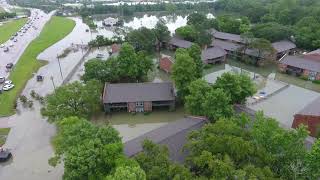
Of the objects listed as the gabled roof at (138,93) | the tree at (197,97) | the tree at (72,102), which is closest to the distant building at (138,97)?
the gabled roof at (138,93)

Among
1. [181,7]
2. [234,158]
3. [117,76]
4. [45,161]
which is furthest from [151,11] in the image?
[234,158]

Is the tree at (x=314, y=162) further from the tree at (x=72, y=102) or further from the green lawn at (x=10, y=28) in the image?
the green lawn at (x=10, y=28)

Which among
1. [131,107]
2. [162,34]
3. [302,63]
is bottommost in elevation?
[131,107]

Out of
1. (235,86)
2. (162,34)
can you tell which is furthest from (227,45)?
(235,86)

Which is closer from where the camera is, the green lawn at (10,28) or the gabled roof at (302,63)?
the gabled roof at (302,63)

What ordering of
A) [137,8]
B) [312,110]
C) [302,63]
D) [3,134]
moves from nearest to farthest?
1. [312,110]
2. [3,134]
3. [302,63]
4. [137,8]

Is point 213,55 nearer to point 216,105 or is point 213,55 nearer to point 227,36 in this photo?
point 227,36
